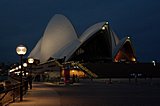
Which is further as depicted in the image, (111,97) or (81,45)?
(81,45)

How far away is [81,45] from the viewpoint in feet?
241

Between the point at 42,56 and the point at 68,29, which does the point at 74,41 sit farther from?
the point at 42,56

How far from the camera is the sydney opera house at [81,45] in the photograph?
73562 mm

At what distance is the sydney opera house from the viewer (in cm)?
7356

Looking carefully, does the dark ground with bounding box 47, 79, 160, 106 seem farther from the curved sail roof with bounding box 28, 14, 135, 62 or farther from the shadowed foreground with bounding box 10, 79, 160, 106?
the curved sail roof with bounding box 28, 14, 135, 62

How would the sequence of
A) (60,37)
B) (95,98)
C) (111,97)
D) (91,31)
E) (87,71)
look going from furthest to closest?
(60,37), (91,31), (87,71), (111,97), (95,98)

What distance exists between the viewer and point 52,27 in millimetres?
77062

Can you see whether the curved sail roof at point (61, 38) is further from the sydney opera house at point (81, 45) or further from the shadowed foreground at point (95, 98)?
the shadowed foreground at point (95, 98)

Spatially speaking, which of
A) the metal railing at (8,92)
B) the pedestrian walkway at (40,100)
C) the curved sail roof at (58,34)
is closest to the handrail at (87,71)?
the curved sail roof at (58,34)

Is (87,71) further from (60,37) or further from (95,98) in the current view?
(95,98)

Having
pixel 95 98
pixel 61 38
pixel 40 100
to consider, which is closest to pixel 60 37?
pixel 61 38

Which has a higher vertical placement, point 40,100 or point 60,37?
point 60,37

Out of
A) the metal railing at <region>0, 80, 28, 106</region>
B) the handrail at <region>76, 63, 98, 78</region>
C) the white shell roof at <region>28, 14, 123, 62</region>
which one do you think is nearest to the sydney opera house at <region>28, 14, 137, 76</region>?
the white shell roof at <region>28, 14, 123, 62</region>

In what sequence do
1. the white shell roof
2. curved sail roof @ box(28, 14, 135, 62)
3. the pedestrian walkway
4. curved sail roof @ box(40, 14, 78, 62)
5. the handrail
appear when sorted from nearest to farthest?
the pedestrian walkway → the handrail → curved sail roof @ box(28, 14, 135, 62) → the white shell roof → curved sail roof @ box(40, 14, 78, 62)
